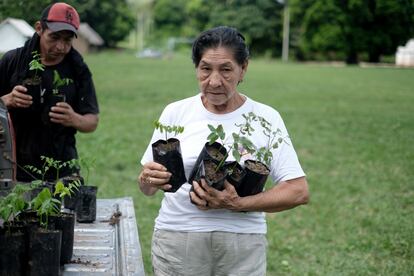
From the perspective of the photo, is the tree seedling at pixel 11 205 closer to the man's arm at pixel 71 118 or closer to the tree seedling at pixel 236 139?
the tree seedling at pixel 236 139

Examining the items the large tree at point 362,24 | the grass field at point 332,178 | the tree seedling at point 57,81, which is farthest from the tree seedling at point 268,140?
the large tree at point 362,24

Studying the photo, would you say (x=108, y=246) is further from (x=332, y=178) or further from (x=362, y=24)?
(x=362, y=24)

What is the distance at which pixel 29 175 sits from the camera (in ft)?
13.9

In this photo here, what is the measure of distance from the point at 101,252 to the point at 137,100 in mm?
16555

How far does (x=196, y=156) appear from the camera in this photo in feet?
9.69

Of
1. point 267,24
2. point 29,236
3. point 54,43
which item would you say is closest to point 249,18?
point 267,24

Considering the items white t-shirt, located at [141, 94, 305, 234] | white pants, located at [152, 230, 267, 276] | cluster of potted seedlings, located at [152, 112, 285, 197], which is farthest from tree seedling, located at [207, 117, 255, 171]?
white pants, located at [152, 230, 267, 276]

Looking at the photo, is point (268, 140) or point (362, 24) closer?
point (268, 140)

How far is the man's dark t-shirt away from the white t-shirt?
1.46 meters

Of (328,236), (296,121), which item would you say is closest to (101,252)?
(328,236)

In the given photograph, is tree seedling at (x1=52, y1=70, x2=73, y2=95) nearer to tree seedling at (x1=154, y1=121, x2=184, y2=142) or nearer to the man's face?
the man's face

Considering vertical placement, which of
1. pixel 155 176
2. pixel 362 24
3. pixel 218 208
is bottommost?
pixel 218 208

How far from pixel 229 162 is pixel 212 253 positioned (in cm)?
44

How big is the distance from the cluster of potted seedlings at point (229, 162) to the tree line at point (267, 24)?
13205mm
